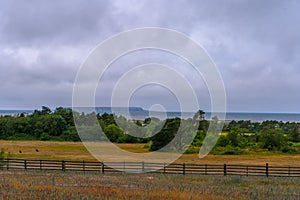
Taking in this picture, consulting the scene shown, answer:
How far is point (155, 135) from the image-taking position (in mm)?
70875

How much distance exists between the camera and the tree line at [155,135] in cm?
7232

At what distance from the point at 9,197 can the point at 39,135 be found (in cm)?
9678

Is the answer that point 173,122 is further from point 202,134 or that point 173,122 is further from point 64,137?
point 64,137

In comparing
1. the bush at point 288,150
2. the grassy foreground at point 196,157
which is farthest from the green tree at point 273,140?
the grassy foreground at point 196,157

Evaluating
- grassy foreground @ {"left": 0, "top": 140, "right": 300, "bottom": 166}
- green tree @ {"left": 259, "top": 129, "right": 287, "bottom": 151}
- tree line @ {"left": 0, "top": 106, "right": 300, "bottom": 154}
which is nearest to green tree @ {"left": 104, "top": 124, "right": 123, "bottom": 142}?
tree line @ {"left": 0, "top": 106, "right": 300, "bottom": 154}

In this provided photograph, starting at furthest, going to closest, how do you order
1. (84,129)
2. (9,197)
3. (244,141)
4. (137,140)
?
(84,129) → (137,140) → (244,141) → (9,197)

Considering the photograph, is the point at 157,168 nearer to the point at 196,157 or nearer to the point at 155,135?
the point at 196,157

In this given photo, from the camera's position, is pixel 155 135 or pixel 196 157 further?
pixel 155 135

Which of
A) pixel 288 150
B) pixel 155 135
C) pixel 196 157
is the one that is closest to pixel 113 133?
pixel 155 135

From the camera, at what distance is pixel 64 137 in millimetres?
101875

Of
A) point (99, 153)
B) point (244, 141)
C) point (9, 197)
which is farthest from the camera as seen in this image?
point (244, 141)

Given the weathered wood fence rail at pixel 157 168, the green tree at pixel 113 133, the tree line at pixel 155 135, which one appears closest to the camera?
the weathered wood fence rail at pixel 157 168

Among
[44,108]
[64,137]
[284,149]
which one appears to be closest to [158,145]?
[284,149]

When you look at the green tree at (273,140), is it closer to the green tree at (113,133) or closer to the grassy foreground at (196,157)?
the grassy foreground at (196,157)
